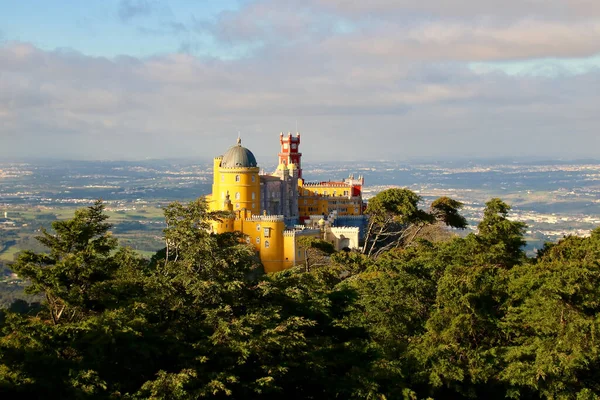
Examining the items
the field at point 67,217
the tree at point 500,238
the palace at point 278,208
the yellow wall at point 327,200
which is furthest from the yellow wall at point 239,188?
the field at point 67,217

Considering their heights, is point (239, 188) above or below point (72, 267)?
above

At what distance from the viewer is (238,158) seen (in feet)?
215

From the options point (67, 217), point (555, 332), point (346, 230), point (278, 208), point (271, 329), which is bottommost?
point (67, 217)

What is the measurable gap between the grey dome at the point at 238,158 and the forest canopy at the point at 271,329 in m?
29.3

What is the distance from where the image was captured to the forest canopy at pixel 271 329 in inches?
1005

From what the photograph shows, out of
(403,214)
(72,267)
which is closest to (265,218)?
(403,214)

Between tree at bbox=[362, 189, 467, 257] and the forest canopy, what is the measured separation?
23.1 m

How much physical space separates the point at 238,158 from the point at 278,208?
7.43 metres

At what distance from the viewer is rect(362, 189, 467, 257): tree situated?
60219 millimetres

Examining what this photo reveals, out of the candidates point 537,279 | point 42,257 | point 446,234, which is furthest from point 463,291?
point 446,234

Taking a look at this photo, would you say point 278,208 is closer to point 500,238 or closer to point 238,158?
point 238,158

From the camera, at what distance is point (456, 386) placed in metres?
28.7

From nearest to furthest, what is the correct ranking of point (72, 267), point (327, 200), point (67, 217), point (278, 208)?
point (72, 267) → point (278, 208) → point (327, 200) → point (67, 217)

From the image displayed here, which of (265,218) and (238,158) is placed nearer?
(265,218)
